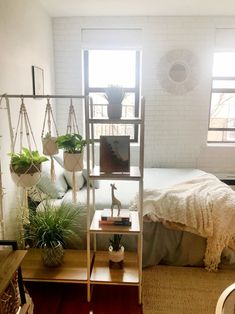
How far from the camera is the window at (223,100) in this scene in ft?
12.3

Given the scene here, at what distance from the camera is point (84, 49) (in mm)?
3633

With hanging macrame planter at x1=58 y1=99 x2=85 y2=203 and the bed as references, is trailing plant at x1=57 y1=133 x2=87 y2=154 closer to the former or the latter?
hanging macrame planter at x1=58 y1=99 x2=85 y2=203

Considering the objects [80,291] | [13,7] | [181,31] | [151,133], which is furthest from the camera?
[151,133]

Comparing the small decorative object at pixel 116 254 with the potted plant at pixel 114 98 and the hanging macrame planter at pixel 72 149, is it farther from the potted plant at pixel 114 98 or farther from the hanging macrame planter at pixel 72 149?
the potted plant at pixel 114 98

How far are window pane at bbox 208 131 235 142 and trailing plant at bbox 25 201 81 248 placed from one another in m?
2.56

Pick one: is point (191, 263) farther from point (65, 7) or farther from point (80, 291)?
point (65, 7)

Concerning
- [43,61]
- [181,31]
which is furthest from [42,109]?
[181,31]

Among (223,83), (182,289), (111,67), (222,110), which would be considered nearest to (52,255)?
(182,289)

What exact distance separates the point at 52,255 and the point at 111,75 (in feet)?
8.67

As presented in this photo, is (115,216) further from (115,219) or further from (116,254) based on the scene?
(116,254)

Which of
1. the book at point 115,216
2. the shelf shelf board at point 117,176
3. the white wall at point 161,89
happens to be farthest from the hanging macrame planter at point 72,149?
the white wall at point 161,89

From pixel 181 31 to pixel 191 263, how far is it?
112 inches

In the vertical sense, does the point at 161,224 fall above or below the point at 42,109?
below

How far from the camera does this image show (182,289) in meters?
2.12
